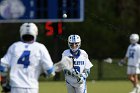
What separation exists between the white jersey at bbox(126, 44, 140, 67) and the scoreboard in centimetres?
282

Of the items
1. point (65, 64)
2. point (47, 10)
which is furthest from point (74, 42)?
point (47, 10)

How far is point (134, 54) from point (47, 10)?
373cm

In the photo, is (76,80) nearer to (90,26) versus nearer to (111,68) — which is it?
(111,68)

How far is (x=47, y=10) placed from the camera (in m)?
20.7

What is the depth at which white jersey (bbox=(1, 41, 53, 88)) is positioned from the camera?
8.25 meters

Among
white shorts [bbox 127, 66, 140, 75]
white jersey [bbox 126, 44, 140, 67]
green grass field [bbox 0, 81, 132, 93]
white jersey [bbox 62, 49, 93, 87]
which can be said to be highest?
white jersey [bbox 62, 49, 93, 87]

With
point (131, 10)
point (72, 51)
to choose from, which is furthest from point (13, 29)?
point (72, 51)

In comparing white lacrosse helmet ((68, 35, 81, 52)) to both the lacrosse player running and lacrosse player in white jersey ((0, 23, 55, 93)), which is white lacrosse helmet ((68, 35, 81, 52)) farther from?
the lacrosse player running

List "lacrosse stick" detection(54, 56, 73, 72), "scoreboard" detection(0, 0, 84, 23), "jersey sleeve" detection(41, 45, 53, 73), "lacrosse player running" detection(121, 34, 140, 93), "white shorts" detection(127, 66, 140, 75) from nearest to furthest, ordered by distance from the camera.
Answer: "jersey sleeve" detection(41, 45, 53, 73) < "lacrosse stick" detection(54, 56, 73, 72) < "lacrosse player running" detection(121, 34, 140, 93) < "white shorts" detection(127, 66, 140, 75) < "scoreboard" detection(0, 0, 84, 23)

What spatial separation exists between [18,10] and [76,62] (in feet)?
30.9

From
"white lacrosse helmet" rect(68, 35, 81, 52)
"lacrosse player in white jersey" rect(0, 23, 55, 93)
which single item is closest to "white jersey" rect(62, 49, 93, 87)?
"white lacrosse helmet" rect(68, 35, 81, 52)

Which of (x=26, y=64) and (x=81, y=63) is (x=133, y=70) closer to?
(x=81, y=63)

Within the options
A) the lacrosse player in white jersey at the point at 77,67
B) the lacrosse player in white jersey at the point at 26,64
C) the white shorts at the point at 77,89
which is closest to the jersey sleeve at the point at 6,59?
the lacrosse player in white jersey at the point at 26,64

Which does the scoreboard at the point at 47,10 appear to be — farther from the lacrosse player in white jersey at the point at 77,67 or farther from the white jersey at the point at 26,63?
the white jersey at the point at 26,63
